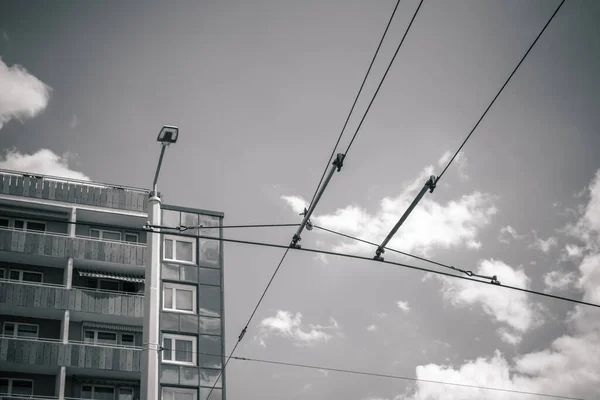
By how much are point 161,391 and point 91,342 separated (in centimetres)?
500

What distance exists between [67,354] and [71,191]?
9.56m

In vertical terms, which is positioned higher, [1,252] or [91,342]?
[1,252]

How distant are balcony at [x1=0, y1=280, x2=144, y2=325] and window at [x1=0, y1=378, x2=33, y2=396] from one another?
338 cm

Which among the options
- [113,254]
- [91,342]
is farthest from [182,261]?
[91,342]

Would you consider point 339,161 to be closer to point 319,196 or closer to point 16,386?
point 319,196

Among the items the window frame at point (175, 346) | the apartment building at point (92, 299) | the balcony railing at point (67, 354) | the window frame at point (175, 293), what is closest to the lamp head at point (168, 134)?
the apartment building at point (92, 299)

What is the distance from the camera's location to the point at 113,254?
41375 millimetres

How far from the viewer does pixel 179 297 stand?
41.7 metres

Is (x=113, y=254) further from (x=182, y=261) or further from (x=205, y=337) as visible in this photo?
(x=205, y=337)

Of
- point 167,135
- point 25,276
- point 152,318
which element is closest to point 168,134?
point 167,135

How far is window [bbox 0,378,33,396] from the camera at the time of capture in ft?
122

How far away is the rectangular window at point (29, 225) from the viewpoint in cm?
4141

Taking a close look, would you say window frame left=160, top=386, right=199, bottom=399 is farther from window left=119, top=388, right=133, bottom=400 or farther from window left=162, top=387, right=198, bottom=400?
window left=119, top=388, right=133, bottom=400

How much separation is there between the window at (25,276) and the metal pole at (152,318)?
27.2 m
